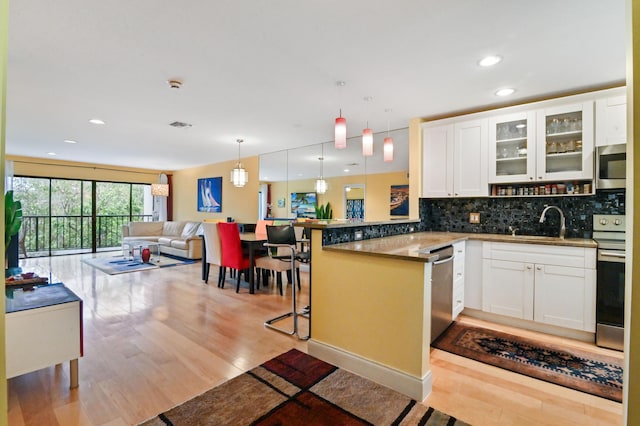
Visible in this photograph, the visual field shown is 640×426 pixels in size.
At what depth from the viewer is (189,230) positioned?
287 inches

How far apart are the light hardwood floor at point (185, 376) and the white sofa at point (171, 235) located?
125 inches

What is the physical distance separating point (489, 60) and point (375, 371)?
2.60 m

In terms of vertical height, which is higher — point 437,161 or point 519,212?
point 437,161

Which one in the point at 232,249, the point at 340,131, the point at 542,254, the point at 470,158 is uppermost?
the point at 340,131

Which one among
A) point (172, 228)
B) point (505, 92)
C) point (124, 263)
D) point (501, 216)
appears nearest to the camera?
point (505, 92)

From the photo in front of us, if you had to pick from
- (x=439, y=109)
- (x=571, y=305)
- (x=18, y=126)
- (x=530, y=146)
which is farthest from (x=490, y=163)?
(x=18, y=126)

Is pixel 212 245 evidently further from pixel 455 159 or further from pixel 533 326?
pixel 533 326

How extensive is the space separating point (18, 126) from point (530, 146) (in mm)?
6866

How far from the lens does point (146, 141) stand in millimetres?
5172

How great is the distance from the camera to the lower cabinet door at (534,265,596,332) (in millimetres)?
2588

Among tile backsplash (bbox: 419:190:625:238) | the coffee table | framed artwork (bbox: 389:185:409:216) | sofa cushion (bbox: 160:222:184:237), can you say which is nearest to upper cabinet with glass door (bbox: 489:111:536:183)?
tile backsplash (bbox: 419:190:625:238)

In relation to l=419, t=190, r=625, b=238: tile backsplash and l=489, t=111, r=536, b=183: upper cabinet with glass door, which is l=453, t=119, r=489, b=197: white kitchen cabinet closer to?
l=489, t=111, r=536, b=183: upper cabinet with glass door

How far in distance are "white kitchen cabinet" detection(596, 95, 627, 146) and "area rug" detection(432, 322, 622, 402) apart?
197 centimetres

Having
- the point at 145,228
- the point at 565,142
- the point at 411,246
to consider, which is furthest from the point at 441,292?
the point at 145,228
